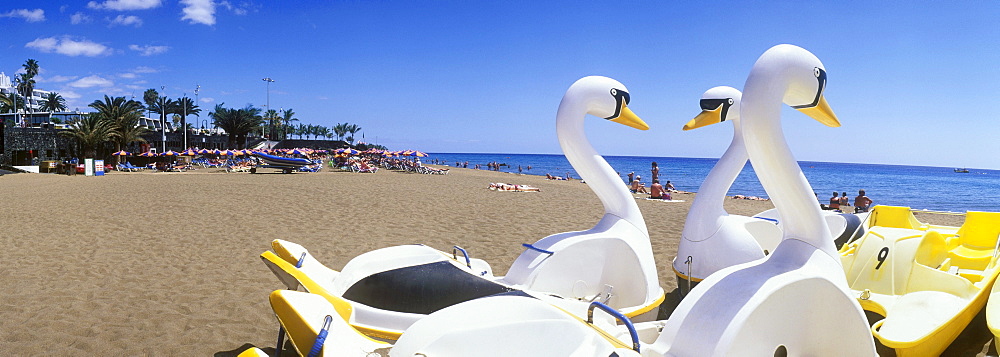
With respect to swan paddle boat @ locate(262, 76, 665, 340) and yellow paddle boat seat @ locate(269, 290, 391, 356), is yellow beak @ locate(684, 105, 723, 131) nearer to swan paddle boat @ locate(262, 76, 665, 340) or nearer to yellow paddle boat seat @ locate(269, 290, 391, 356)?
swan paddle boat @ locate(262, 76, 665, 340)

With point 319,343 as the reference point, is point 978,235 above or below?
above

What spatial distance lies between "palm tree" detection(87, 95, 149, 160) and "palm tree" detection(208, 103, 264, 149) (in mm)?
12458

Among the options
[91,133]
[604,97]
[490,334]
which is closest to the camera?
[490,334]

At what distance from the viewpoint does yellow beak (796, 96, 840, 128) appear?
282 cm

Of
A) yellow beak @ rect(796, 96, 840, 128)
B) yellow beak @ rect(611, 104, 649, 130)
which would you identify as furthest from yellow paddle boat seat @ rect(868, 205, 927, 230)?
yellow beak @ rect(796, 96, 840, 128)

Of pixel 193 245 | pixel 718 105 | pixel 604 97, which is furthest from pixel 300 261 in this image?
pixel 193 245

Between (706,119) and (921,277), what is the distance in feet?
6.77

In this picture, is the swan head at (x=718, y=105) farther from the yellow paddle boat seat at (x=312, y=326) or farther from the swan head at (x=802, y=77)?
the yellow paddle boat seat at (x=312, y=326)

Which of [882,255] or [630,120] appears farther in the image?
[630,120]

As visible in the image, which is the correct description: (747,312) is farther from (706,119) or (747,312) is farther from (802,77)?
(706,119)

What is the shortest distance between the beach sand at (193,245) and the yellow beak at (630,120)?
215cm

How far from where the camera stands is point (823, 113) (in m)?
2.87

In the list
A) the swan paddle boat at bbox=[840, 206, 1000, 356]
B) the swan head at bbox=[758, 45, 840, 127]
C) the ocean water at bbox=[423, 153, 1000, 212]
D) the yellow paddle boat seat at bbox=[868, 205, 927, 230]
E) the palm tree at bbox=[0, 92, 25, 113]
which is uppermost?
the palm tree at bbox=[0, 92, 25, 113]

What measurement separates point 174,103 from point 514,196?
4496 centimetres
